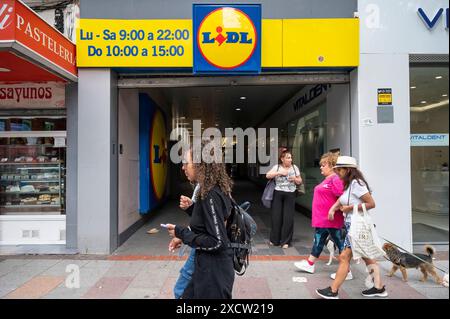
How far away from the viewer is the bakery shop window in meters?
6.53

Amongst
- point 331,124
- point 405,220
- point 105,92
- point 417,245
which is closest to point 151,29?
point 105,92

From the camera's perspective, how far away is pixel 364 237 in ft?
13.2

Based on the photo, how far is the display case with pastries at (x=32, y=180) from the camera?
6.61 metres

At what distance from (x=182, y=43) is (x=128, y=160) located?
2689 mm

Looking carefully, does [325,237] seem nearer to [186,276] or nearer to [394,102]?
[186,276]

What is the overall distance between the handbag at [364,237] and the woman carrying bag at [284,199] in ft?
7.83

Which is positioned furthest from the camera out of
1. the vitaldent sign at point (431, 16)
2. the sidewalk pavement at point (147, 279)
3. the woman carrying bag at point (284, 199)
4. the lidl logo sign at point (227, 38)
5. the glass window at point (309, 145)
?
the glass window at point (309, 145)

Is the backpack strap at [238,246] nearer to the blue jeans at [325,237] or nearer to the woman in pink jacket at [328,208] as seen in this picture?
the woman in pink jacket at [328,208]

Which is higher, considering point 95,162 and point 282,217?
point 95,162

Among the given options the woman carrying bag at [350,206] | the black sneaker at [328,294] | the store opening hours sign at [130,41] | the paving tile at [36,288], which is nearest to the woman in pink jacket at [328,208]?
the woman carrying bag at [350,206]

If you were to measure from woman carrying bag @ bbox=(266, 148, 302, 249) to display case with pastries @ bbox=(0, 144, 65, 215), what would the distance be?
387cm

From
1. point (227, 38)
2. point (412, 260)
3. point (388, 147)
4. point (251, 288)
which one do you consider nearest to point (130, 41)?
point (227, 38)

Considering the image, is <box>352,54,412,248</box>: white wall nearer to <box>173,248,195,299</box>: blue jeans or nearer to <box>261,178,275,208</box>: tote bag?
<box>261,178,275,208</box>: tote bag

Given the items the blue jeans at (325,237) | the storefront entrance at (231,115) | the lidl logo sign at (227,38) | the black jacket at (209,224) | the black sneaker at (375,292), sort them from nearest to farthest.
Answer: the black jacket at (209,224) < the black sneaker at (375,292) < the blue jeans at (325,237) < the lidl logo sign at (227,38) < the storefront entrance at (231,115)
